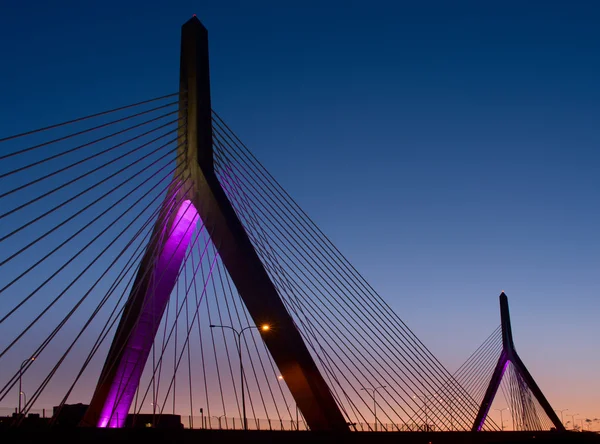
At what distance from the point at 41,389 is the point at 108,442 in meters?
2.69

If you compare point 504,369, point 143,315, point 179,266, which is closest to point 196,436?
point 143,315

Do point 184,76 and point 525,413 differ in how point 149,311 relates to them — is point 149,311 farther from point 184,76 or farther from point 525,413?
point 525,413

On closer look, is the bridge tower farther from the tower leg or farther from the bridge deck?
the bridge deck

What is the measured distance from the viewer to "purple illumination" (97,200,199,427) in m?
21.1

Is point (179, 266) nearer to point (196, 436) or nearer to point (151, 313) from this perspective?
point (151, 313)

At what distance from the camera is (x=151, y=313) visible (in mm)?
21609

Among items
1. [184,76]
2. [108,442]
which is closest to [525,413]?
[184,76]

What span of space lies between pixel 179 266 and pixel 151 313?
167 cm

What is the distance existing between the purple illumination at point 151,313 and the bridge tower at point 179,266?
3 cm

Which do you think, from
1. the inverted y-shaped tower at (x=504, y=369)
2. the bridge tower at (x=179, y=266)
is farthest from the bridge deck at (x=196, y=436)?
the inverted y-shaped tower at (x=504, y=369)

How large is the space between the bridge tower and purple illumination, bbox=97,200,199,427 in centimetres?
3

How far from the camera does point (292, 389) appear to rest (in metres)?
20.1

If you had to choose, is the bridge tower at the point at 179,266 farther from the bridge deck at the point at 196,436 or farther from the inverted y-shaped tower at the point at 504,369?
the inverted y-shaped tower at the point at 504,369

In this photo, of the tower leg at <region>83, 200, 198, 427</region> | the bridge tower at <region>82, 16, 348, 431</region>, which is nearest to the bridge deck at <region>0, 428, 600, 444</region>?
the bridge tower at <region>82, 16, 348, 431</region>
